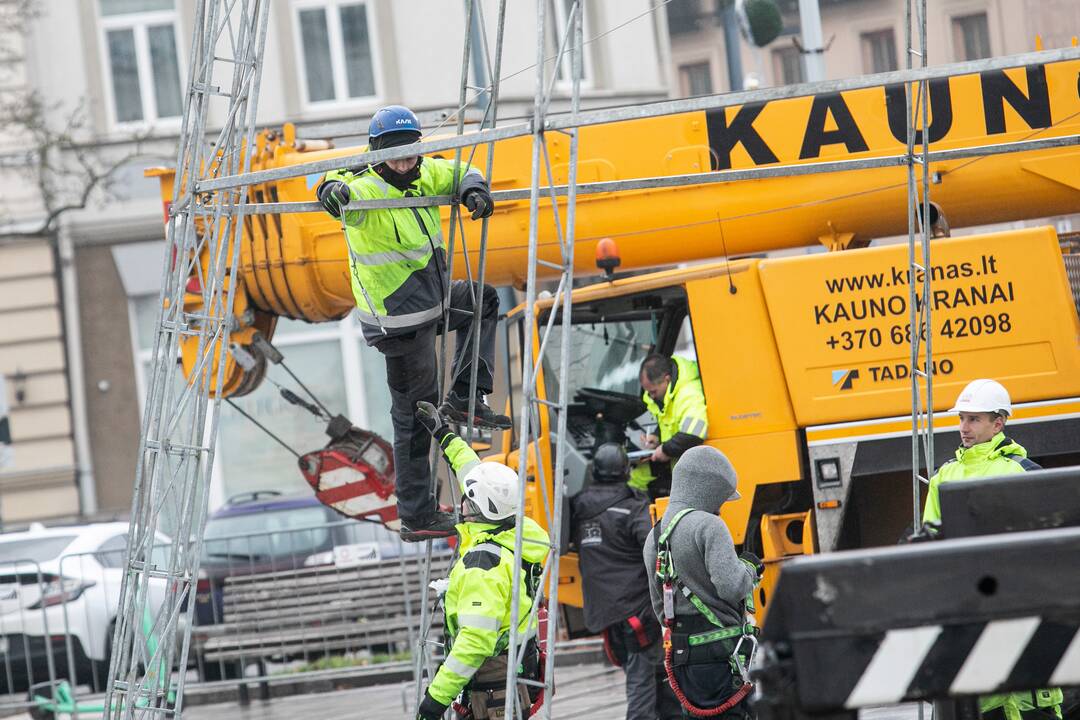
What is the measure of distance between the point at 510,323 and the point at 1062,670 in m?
7.40

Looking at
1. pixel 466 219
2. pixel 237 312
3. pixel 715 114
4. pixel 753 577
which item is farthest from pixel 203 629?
pixel 753 577

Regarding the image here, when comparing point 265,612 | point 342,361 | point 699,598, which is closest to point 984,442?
point 699,598

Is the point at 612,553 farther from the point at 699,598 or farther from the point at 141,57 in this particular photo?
the point at 141,57

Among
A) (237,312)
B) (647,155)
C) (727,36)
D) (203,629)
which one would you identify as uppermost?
(727,36)

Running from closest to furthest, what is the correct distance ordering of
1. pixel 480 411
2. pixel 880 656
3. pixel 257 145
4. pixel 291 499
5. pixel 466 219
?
1. pixel 880 656
2. pixel 480 411
3. pixel 466 219
4. pixel 257 145
5. pixel 291 499

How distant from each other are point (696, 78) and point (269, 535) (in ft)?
60.7

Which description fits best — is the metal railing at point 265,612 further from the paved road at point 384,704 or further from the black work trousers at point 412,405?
the black work trousers at point 412,405

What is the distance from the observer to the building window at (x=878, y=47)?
28.7 m

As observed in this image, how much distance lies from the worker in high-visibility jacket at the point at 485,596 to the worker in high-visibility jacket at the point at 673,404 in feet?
8.76

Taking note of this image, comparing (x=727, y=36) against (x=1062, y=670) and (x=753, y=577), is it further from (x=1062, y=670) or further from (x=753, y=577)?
(x=1062, y=670)

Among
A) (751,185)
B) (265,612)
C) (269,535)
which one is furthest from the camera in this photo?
(269,535)

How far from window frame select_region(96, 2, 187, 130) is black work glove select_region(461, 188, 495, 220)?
15599 mm

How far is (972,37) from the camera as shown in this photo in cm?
2683

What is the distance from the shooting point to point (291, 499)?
16.4 m
